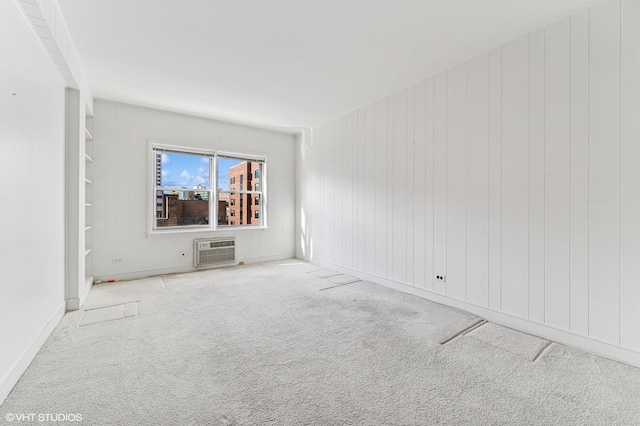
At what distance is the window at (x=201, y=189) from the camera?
454 cm

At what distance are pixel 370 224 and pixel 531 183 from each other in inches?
79.6

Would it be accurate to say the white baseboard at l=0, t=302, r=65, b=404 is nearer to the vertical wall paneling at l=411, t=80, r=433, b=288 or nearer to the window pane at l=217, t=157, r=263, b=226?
the window pane at l=217, t=157, r=263, b=226

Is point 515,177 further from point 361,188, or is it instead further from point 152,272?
point 152,272

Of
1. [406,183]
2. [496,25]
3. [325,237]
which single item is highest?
[496,25]

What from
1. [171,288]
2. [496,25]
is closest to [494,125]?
[496,25]

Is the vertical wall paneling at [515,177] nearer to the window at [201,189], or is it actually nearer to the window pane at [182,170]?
the window at [201,189]

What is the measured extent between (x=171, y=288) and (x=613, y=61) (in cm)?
497

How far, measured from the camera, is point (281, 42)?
8.52 ft

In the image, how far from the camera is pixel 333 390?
165 centimetres

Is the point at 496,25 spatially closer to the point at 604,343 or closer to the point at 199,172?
the point at 604,343

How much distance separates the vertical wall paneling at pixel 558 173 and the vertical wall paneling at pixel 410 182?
1332 mm

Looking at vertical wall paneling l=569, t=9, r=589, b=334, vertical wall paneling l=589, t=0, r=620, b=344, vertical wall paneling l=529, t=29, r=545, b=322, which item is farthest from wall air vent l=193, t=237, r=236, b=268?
vertical wall paneling l=589, t=0, r=620, b=344

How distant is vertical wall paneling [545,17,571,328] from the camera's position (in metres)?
2.22

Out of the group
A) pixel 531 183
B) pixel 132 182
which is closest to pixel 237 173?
pixel 132 182
